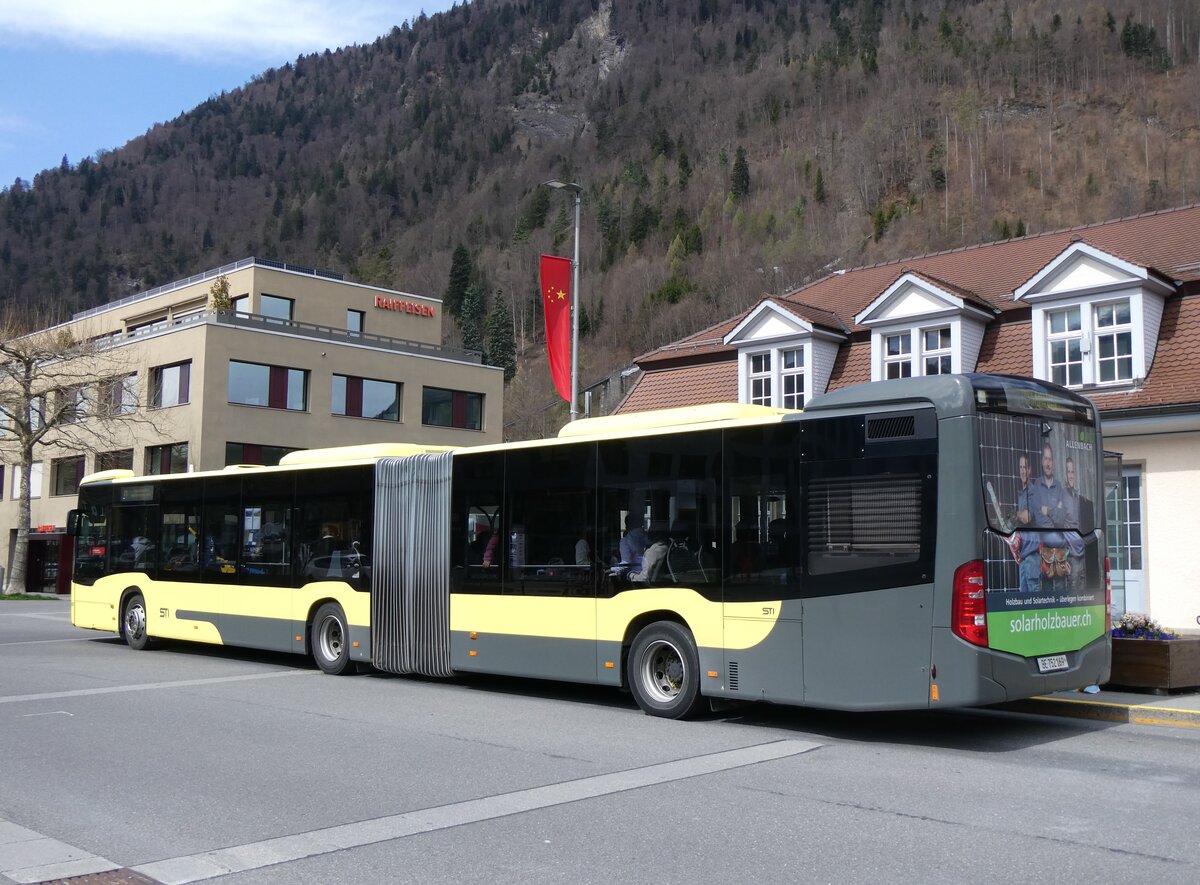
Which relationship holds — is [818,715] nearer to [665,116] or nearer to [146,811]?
[146,811]

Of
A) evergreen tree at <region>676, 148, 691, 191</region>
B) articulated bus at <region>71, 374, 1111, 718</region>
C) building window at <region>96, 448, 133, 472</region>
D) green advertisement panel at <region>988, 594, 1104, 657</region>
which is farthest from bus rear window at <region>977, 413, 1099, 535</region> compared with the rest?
evergreen tree at <region>676, 148, 691, 191</region>

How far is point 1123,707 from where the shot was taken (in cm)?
1111

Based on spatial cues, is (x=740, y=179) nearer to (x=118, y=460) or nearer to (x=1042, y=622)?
(x=118, y=460)

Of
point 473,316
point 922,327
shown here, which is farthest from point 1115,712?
point 473,316

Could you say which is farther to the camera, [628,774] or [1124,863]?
[628,774]

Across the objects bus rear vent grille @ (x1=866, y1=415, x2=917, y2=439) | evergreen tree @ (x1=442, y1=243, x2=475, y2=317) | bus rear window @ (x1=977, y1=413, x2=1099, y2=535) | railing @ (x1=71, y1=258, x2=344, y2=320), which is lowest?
bus rear window @ (x1=977, y1=413, x2=1099, y2=535)

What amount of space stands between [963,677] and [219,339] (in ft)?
130

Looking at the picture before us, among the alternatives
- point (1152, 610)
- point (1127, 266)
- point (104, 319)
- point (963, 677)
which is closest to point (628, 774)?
point (963, 677)

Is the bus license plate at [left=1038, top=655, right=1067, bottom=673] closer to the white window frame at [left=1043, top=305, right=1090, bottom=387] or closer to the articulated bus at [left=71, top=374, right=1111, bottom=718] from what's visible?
the articulated bus at [left=71, top=374, right=1111, bottom=718]

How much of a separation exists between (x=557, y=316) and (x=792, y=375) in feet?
15.9

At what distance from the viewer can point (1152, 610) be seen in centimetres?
1698

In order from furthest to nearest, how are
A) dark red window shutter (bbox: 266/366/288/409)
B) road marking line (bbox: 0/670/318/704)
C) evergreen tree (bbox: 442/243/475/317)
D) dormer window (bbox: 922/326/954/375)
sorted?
evergreen tree (bbox: 442/243/475/317), dark red window shutter (bbox: 266/366/288/409), dormer window (bbox: 922/326/954/375), road marking line (bbox: 0/670/318/704)

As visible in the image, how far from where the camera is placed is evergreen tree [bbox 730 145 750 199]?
139000 millimetres

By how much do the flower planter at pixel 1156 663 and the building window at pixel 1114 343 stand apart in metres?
6.74
